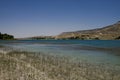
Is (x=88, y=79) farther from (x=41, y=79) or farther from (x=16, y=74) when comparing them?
(x=16, y=74)

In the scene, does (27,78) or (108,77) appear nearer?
(27,78)

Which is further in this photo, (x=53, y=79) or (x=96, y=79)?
(x=96, y=79)

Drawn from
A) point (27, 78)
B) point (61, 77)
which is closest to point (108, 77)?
point (61, 77)

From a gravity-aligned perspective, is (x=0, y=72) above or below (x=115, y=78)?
above

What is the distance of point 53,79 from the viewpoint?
12.4m

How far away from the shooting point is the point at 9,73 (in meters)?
12.7

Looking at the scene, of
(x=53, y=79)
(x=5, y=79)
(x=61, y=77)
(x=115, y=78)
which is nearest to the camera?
(x=5, y=79)

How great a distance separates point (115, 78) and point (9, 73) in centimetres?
833

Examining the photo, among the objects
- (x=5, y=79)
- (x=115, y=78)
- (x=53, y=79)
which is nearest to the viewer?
(x=5, y=79)

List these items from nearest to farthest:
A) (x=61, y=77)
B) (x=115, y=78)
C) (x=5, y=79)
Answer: (x=5, y=79) → (x=61, y=77) → (x=115, y=78)

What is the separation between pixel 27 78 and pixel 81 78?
4.26 m

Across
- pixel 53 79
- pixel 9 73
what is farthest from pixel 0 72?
pixel 53 79

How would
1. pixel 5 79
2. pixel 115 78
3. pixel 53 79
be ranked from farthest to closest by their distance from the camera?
pixel 115 78 → pixel 53 79 → pixel 5 79

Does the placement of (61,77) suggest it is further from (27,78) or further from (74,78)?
(27,78)
